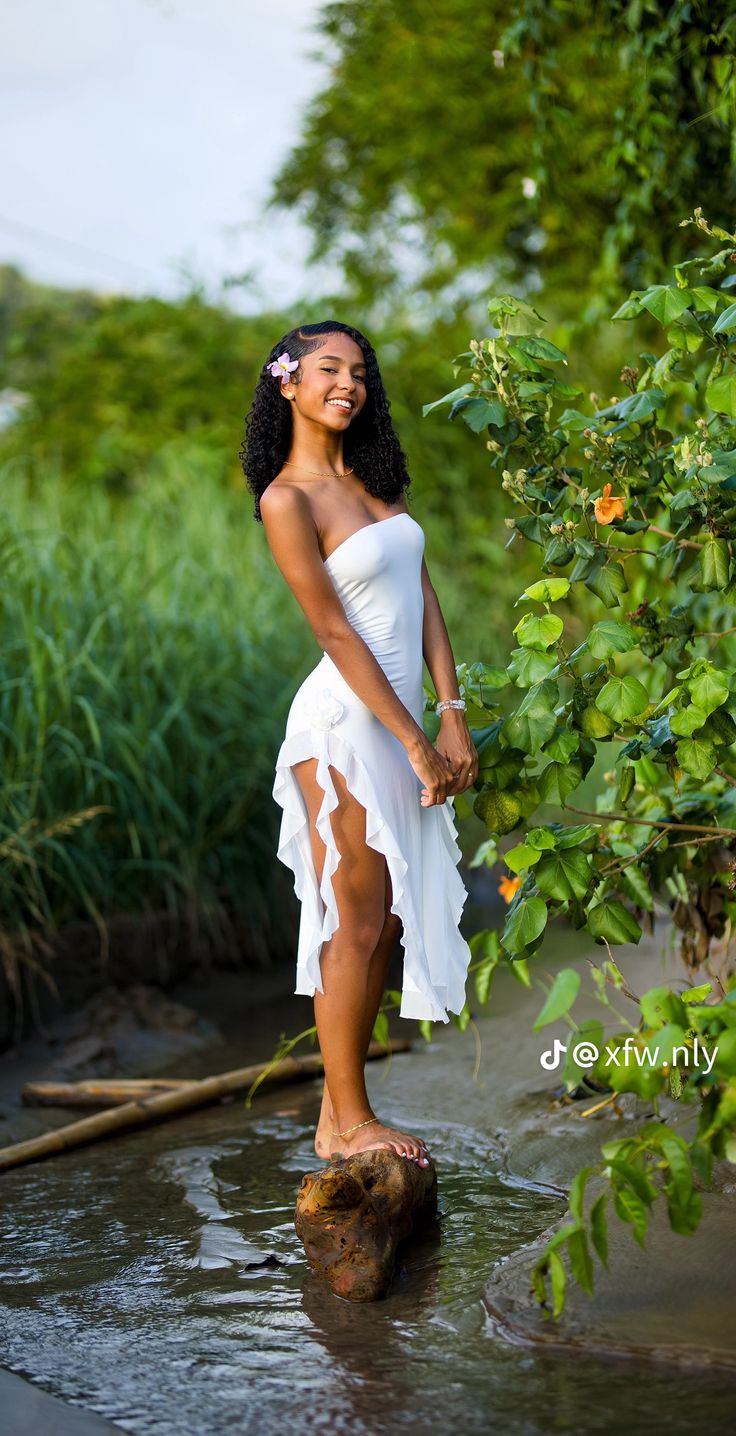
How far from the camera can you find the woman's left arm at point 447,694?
2814 mm

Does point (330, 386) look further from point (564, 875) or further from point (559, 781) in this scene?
point (564, 875)

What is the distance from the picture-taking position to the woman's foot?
284cm

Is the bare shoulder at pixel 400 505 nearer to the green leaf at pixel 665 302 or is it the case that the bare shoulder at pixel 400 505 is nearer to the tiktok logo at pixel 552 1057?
the green leaf at pixel 665 302

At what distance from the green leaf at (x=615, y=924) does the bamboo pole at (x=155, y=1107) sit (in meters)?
0.92

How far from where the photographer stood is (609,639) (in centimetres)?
261

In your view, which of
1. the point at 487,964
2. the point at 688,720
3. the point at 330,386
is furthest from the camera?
the point at 487,964

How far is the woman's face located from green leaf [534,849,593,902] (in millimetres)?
961

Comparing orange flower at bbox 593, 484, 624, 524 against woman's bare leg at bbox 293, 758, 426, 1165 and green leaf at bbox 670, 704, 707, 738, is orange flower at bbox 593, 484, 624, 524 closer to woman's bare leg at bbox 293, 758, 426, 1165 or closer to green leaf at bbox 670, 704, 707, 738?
green leaf at bbox 670, 704, 707, 738

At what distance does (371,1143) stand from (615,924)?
25.3 inches

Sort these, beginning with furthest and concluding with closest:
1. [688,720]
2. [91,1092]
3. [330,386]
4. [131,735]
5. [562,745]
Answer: [131,735] < [91,1092] < [330,386] < [562,745] < [688,720]

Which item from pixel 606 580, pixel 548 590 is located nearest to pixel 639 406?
pixel 606 580

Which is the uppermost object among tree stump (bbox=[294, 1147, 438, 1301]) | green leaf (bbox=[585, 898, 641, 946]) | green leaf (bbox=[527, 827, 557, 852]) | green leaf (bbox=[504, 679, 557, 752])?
green leaf (bbox=[504, 679, 557, 752])

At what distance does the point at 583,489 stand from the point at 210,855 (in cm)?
260

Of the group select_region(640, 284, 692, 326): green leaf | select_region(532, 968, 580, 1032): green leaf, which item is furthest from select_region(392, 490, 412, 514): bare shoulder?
select_region(532, 968, 580, 1032): green leaf
